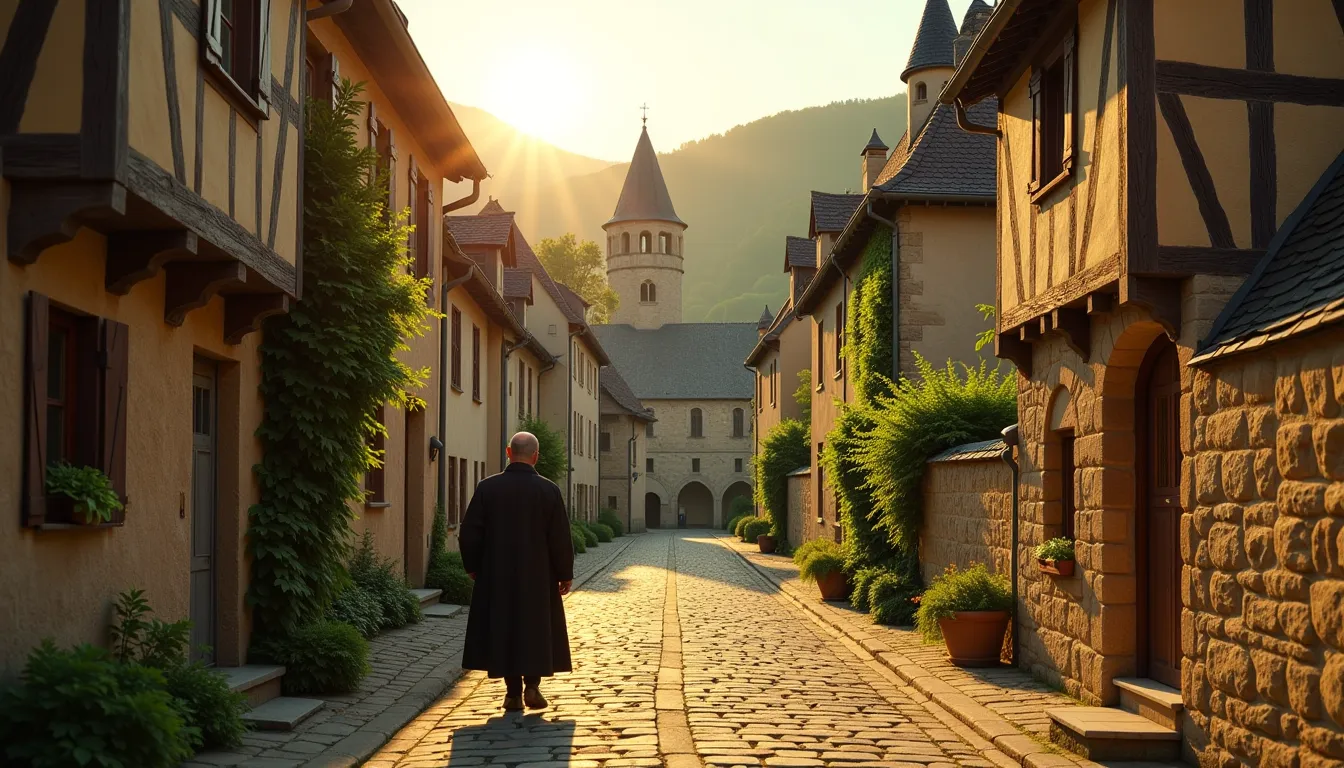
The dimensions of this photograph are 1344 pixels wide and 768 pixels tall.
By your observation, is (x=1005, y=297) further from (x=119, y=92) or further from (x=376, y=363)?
(x=119, y=92)

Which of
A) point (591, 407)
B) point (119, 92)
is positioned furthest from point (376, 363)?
point (591, 407)

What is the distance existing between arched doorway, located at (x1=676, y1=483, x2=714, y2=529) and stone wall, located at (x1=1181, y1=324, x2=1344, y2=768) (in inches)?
2858

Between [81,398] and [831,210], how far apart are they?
23.0 metres

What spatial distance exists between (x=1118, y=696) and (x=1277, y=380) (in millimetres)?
3327

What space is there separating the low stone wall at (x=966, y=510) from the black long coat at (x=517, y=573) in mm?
4878

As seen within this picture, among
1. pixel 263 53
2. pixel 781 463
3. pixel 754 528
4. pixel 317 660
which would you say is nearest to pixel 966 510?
pixel 317 660

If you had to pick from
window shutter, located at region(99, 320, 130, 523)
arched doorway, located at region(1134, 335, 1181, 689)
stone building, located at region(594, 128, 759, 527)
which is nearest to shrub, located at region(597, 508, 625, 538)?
stone building, located at region(594, 128, 759, 527)

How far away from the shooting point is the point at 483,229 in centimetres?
2908

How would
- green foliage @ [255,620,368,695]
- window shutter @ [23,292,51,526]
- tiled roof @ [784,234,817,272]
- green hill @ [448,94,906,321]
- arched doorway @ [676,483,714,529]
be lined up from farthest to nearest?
green hill @ [448,94,906,321]
arched doorway @ [676,483,714,529]
tiled roof @ [784,234,817,272]
green foliage @ [255,620,368,695]
window shutter @ [23,292,51,526]

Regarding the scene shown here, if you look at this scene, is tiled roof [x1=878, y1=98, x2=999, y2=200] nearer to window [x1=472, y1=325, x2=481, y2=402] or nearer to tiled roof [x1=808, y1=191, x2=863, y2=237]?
tiled roof [x1=808, y1=191, x2=863, y2=237]

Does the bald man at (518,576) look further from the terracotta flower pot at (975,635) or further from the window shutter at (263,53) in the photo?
the terracotta flower pot at (975,635)

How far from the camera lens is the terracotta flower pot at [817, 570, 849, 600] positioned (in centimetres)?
1956

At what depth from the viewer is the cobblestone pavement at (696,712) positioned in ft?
26.2

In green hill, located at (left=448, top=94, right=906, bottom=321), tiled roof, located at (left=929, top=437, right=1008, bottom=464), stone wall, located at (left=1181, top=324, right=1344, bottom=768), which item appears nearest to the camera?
stone wall, located at (left=1181, top=324, right=1344, bottom=768)
